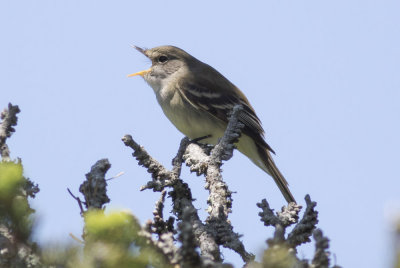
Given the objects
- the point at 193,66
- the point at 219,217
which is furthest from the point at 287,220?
the point at 193,66

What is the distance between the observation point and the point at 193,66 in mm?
8375

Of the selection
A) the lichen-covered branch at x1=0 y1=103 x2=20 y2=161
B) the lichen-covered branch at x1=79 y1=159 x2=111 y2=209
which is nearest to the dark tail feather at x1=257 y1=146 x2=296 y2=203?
the lichen-covered branch at x1=0 y1=103 x2=20 y2=161

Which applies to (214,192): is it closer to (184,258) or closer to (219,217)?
(219,217)

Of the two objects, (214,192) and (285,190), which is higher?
(285,190)

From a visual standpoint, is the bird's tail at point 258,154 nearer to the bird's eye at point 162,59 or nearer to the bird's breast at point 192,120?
the bird's breast at point 192,120

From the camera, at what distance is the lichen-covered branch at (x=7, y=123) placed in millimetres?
2867

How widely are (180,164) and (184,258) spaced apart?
2806mm

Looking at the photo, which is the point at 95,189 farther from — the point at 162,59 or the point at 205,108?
the point at 162,59

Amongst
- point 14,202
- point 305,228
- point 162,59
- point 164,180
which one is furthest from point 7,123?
point 162,59

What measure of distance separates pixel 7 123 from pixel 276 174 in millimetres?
A: 4652

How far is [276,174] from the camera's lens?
7.14 meters

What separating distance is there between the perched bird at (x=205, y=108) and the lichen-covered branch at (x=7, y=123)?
4032 millimetres

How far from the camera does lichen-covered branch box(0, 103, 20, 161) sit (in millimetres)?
2867

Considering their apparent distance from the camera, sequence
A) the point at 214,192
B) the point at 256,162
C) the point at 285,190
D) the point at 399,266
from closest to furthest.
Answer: the point at 399,266, the point at 214,192, the point at 285,190, the point at 256,162
